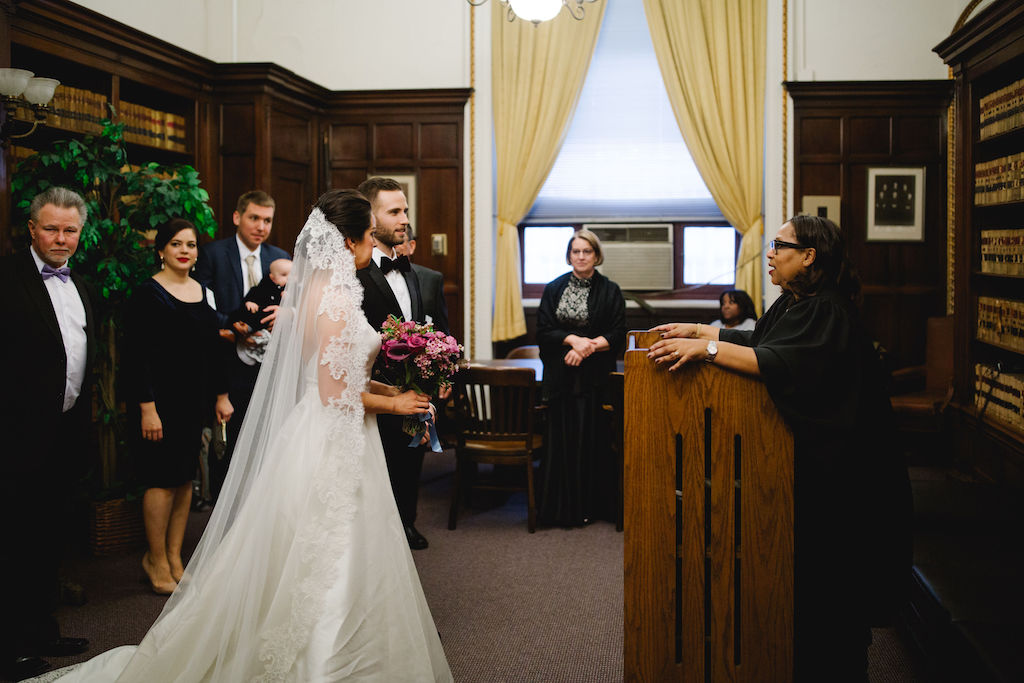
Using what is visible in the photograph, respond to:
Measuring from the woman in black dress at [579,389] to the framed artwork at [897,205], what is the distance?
293 centimetres

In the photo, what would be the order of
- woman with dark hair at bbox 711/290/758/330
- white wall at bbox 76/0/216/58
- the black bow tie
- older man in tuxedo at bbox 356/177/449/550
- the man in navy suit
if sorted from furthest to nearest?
woman with dark hair at bbox 711/290/758/330 < white wall at bbox 76/0/216/58 < the man in navy suit < the black bow tie < older man in tuxedo at bbox 356/177/449/550

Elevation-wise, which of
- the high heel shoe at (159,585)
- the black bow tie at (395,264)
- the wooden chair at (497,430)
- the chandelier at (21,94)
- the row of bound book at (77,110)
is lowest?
the high heel shoe at (159,585)

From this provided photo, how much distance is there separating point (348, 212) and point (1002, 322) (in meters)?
3.55

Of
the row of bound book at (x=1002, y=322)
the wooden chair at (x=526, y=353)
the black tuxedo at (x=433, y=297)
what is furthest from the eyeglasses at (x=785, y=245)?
the wooden chair at (x=526, y=353)

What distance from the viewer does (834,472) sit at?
89.3 inches

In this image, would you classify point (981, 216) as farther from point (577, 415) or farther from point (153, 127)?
point (153, 127)

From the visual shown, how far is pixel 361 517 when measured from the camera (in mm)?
2531

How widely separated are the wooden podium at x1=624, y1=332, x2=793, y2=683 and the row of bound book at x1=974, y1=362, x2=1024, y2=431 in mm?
2434

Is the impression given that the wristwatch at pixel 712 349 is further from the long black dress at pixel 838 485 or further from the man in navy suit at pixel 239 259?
the man in navy suit at pixel 239 259

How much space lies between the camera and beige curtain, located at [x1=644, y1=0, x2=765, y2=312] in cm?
668

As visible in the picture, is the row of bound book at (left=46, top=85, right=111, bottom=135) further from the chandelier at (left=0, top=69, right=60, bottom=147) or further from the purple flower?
A: the purple flower

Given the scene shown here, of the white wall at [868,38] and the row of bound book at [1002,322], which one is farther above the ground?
the white wall at [868,38]

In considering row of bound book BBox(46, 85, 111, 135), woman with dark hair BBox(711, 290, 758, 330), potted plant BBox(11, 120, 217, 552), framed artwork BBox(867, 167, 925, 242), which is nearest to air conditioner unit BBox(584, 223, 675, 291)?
woman with dark hair BBox(711, 290, 758, 330)

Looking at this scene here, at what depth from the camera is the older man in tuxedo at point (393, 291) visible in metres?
3.17
